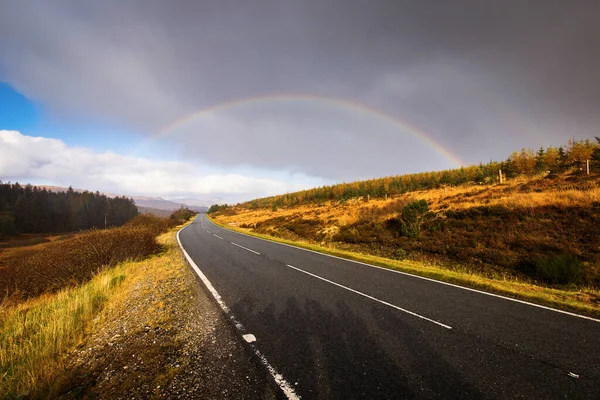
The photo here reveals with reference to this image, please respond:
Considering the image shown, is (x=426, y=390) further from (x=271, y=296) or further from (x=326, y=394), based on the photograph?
(x=271, y=296)

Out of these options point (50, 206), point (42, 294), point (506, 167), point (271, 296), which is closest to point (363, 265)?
point (271, 296)

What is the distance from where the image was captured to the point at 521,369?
353cm

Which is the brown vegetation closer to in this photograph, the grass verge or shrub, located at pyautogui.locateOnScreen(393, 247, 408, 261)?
shrub, located at pyautogui.locateOnScreen(393, 247, 408, 261)

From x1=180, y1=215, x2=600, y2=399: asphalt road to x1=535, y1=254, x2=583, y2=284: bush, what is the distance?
16.8ft

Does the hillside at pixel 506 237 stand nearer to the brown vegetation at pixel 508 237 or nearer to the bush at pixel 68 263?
the brown vegetation at pixel 508 237

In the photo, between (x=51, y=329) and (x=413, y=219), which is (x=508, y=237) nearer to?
(x=413, y=219)

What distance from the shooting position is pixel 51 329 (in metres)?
4.70

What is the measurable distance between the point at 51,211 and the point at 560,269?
394 ft

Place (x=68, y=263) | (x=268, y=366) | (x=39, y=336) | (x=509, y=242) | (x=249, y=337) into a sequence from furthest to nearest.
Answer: (x=509, y=242)
(x=68, y=263)
(x=39, y=336)
(x=249, y=337)
(x=268, y=366)

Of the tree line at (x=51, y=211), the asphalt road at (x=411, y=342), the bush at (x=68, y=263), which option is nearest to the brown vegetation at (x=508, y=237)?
the asphalt road at (x=411, y=342)

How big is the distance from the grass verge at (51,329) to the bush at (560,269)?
1347 centimetres

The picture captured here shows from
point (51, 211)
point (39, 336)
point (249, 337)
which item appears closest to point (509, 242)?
point (249, 337)

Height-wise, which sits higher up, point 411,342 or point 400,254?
point 411,342

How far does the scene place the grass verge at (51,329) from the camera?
3.44 m
